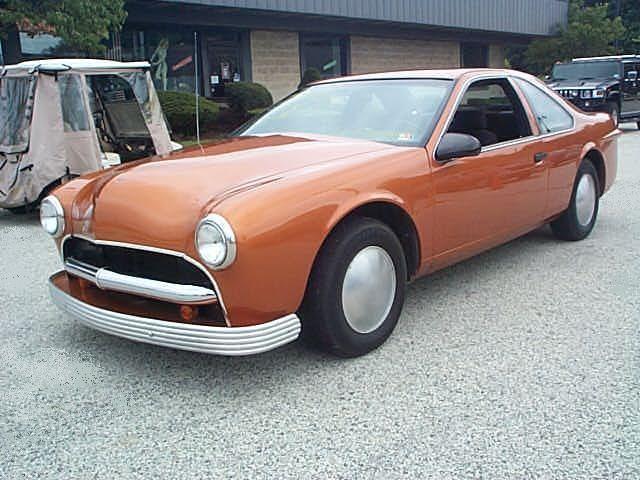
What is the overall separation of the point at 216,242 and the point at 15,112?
5869 millimetres

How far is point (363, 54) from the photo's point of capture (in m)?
21.8

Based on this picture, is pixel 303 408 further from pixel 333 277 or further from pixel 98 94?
pixel 98 94

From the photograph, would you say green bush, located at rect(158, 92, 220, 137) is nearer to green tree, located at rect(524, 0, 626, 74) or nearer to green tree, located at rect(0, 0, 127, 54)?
green tree, located at rect(0, 0, 127, 54)

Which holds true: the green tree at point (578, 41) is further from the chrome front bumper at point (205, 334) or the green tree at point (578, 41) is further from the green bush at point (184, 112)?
the chrome front bumper at point (205, 334)

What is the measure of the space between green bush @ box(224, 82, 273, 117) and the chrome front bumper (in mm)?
13432

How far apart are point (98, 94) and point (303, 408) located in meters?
7.74

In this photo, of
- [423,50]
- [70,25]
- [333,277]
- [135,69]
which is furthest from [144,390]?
[423,50]

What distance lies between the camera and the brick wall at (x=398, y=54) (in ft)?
71.2

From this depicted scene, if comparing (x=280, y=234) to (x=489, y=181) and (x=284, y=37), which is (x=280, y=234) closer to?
(x=489, y=181)

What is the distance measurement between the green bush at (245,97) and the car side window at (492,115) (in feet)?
38.4

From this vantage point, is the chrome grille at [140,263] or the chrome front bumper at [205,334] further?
the chrome grille at [140,263]

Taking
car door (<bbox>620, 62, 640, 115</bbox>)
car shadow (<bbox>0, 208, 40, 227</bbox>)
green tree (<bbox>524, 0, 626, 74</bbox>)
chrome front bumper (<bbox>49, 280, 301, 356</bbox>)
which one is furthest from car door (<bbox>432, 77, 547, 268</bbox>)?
green tree (<bbox>524, 0, 626, 74</bbox>)

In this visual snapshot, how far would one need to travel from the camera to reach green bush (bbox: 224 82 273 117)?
52.7 feet

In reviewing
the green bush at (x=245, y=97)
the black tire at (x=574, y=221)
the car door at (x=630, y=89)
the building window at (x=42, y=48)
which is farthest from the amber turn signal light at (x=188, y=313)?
the car door at (x=630, y=89)
